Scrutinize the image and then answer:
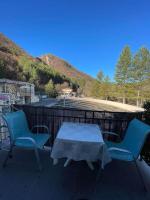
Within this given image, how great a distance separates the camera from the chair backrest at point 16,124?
2375 millimetres

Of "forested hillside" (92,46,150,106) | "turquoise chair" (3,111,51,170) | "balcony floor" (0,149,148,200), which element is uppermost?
"forested hillside" (92,46,150,106)

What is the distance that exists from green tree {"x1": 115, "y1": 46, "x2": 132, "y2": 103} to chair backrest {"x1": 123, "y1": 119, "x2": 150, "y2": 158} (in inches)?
942

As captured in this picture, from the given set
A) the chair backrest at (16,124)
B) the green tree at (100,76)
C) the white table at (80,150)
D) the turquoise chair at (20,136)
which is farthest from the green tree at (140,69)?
the white table at (80,150)

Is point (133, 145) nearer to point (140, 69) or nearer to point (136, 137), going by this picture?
point (136, 137)

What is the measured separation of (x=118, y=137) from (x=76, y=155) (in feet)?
4.10

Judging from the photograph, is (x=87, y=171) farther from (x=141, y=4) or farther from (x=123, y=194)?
(x=141, y=4)

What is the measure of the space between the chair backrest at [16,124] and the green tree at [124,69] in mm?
24044

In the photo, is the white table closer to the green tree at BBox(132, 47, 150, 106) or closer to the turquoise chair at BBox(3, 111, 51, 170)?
the turquoise chair at BBox(3, 111, 51, 170)

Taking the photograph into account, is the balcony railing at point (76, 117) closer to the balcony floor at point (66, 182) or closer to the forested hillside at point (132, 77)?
the balcony floor at point (66, 182)

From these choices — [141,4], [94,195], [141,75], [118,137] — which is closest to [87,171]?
[94,195]

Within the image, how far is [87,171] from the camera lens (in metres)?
2.32

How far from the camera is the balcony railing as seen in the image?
2918 millimetres

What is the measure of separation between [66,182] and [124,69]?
2486 centimetres

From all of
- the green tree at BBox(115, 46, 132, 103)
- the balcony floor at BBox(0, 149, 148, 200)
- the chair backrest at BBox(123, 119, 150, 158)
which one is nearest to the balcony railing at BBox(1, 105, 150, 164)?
the chair backrest at BBox(123, 119, 150, 158)
